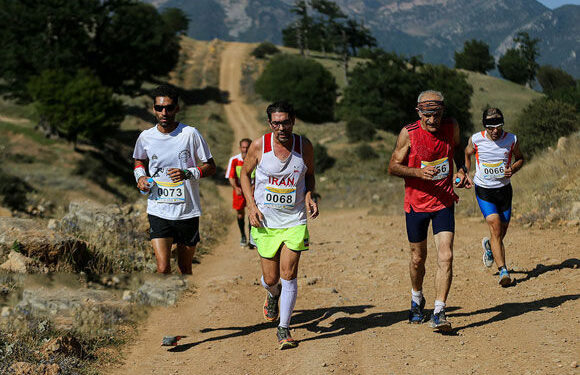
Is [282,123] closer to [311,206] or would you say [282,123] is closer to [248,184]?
[248,184]

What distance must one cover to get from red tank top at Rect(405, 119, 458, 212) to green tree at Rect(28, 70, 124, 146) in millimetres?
33158

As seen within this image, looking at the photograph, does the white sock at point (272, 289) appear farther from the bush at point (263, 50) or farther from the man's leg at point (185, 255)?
the bush at point (263, 50)

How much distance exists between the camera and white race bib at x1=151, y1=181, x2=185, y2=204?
643 centimetres

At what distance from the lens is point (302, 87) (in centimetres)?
6481

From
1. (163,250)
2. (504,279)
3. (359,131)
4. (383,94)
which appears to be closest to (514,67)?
(383,94)

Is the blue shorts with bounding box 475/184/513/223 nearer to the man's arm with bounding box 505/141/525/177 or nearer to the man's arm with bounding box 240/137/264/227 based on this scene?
the man's arm with bounding box 505/141/525/177

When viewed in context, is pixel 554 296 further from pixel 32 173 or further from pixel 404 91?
pixel 404 91

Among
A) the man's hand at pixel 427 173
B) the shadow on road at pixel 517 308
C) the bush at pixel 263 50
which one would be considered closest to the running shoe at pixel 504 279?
the shadow on road at pixel 517 308

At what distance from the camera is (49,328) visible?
6410 millimetres

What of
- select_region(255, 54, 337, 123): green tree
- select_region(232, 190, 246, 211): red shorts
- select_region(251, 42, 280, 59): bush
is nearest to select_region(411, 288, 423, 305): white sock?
select_region(232, 190, 246, 211): red shorts

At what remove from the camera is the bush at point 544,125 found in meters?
26.7

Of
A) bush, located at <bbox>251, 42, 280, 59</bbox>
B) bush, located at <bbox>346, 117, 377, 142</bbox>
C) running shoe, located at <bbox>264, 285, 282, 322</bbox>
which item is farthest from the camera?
bush, located at <bbox>251, 42, 280, 59</bbox>

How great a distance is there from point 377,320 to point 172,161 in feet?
9.56

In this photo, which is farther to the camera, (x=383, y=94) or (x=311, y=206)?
(x=383, y=94)
